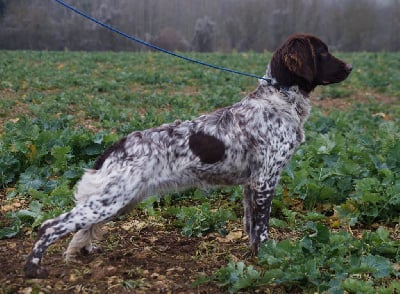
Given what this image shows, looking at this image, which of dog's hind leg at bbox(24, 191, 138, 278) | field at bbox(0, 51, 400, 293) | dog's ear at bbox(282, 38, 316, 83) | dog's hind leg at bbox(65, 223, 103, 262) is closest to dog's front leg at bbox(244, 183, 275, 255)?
field at bbox(0, 51, 400, 293)

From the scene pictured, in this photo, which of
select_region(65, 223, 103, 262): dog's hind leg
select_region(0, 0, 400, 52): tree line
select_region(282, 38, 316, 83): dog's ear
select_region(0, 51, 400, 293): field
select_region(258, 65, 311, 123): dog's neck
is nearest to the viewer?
select_region(0, 51, 400, 293): field

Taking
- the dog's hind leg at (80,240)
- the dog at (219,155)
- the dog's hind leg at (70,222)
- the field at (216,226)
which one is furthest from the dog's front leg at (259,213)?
the dog's hind leg at (80,240)

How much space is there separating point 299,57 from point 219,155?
3.30 feet

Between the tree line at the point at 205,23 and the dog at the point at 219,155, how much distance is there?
3554 centimetres

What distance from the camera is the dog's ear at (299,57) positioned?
4.29 meters

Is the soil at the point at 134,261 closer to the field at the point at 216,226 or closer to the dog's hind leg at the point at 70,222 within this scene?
the field at the point at 216,226

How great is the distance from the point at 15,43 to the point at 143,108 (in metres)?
28.3

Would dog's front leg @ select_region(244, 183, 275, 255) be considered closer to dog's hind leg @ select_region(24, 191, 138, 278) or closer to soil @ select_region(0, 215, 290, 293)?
soil @ select_region(0, 215, 290, 293)

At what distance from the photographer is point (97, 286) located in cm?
371

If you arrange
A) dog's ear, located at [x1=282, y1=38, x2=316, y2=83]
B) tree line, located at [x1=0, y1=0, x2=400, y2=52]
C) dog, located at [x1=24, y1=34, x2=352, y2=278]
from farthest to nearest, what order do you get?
1. tree line, located at [x1=0, y1=0, x2=400, y2=52]
2. dog's ear, located at [x1=282, y1=38, x2=316, y2=83]
3. dog, located at [x1=24, y1=34, x2=352, y2=278]

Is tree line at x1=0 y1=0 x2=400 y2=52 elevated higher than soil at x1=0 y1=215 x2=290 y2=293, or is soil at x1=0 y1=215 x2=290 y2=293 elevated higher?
soil at x1=0 y1=215 x2=290 y2=293

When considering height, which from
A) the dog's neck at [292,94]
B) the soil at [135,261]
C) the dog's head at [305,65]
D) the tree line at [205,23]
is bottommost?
the tree line at [205,23]

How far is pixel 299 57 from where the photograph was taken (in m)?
4.29

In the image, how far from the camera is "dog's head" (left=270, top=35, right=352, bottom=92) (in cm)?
430
